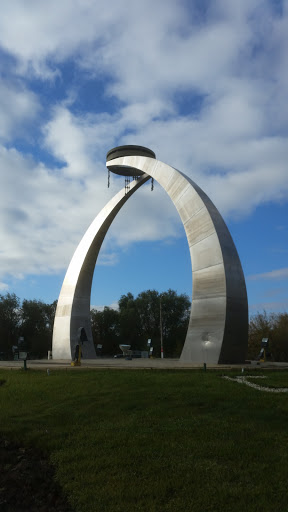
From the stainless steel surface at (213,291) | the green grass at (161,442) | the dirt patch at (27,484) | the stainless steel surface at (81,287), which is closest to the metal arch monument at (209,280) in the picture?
the stainless steel surface at (213,291)

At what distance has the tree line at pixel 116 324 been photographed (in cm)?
4778

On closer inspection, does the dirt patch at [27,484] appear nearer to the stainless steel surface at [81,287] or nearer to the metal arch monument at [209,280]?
the metal arch monument at [209,280]

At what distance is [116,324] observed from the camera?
51.5m

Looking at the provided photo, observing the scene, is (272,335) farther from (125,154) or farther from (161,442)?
(161,442)

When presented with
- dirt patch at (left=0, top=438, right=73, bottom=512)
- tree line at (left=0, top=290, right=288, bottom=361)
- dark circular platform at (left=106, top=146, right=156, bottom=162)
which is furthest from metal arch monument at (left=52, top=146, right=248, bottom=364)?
tree line at (left=0, top=290, right=288, bottom=361)

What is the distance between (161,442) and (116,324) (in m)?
45.4

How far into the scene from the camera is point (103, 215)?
29.2 m

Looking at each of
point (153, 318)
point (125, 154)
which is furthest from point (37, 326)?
point (125, 154)

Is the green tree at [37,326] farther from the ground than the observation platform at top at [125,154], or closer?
closer

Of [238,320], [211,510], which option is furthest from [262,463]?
[238,320]

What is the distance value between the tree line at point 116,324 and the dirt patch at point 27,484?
39581 mm

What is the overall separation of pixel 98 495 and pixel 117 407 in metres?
3.72

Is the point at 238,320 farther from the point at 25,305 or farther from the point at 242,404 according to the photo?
the point at 25,305

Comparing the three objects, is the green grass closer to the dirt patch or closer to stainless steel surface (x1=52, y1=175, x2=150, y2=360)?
the dirt patch
